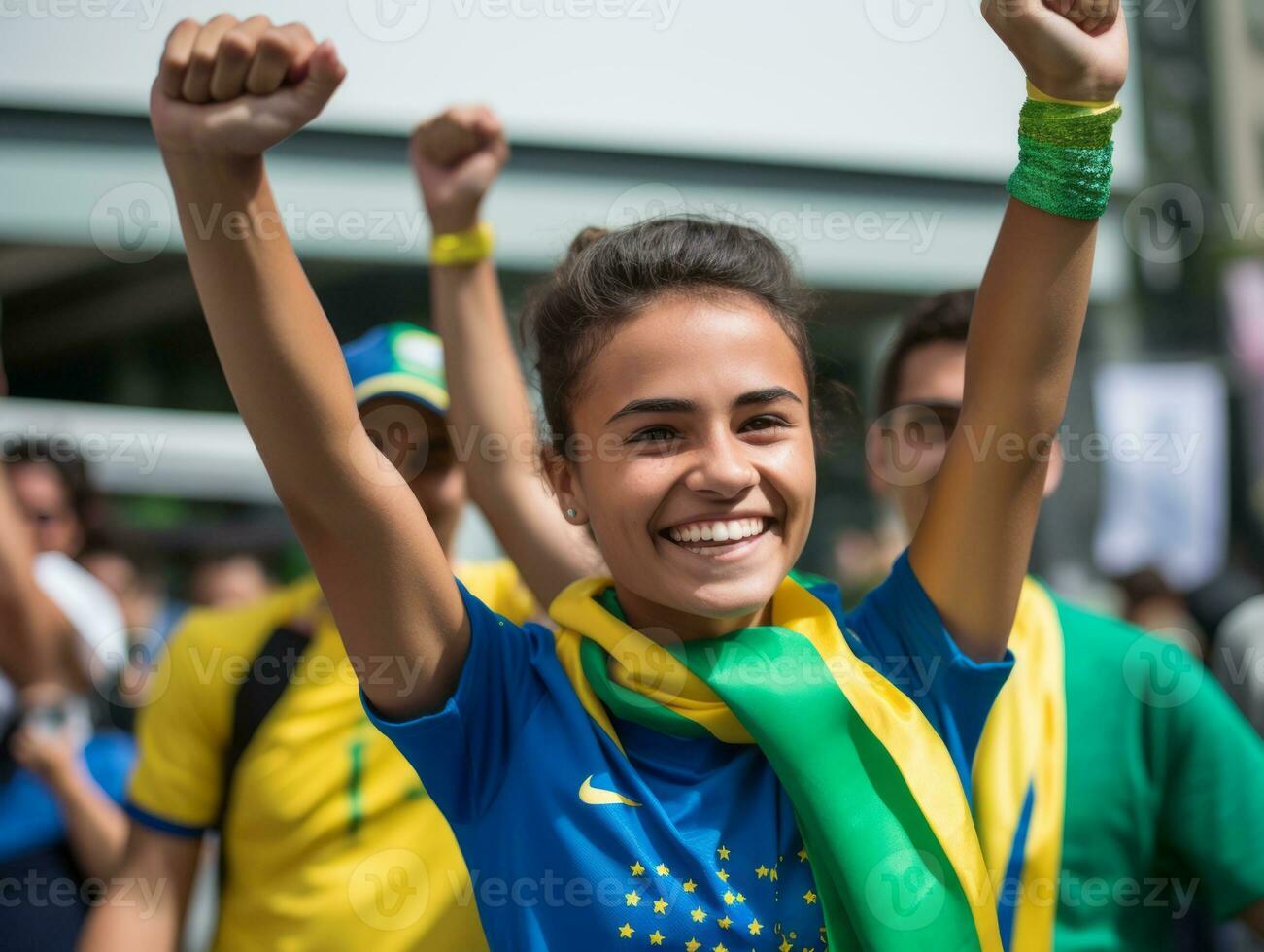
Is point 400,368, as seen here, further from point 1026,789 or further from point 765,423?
→ point 1026,789

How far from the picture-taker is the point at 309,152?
209 inches

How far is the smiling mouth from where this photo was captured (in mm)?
1325

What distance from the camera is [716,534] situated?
4.34ft

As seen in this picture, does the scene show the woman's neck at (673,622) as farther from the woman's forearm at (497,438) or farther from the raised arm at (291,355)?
the woman's forearm at (497,438)

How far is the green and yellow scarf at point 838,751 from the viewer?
50.0 inches

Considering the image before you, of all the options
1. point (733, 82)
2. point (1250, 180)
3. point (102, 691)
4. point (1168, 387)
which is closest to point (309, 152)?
point (733, 82)

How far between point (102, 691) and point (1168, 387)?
5522mm

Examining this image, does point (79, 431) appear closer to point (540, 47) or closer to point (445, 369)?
point (540, 47)

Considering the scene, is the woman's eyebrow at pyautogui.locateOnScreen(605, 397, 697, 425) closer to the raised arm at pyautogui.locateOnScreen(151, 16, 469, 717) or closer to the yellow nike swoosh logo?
the raised arm at pyautogui.locateOnScreen(151, 16, 469, 717)

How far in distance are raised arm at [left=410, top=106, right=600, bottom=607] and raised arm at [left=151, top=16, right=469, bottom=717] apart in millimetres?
650

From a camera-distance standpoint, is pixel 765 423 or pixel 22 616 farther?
pixel 22 616

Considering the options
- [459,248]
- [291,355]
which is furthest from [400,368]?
[291,355]

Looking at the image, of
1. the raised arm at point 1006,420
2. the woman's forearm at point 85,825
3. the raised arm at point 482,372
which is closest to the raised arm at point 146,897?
the woman's forearm at point 85,825

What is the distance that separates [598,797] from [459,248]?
1.00 m
